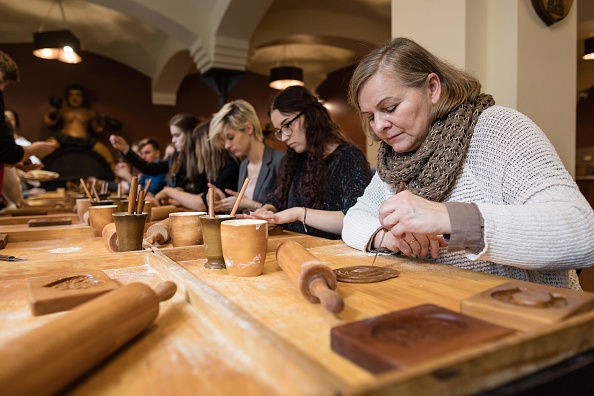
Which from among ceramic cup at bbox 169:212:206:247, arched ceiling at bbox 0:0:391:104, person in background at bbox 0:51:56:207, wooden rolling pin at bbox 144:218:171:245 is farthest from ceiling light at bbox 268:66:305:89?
ceramic cup at bbox 169:212:206:247

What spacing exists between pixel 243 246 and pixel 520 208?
1.99 ft

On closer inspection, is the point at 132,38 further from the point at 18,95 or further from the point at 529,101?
the point at 529,101

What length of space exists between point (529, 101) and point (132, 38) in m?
7.48

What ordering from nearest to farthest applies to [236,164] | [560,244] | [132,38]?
1. [560,244]
2. [236,164]
3. [132,38]

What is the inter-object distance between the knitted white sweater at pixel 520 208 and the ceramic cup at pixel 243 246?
1.28ft

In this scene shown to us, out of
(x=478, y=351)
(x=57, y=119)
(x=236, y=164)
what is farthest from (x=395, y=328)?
(x=57, y=119)

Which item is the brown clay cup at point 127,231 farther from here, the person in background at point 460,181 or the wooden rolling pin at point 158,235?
the person in background at point 460,181

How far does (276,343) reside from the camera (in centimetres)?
50

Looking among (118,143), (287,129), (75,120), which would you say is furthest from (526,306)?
(75,120)

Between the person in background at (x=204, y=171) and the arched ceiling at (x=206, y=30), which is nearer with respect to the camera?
the person in background at (x=204, y=171)

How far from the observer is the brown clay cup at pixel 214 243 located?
3.44 feet

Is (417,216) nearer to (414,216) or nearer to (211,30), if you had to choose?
(414,216)

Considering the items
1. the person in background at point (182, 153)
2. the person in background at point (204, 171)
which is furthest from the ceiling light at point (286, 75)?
the person in background at point (204, 171)

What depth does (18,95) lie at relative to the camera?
7.95 m
